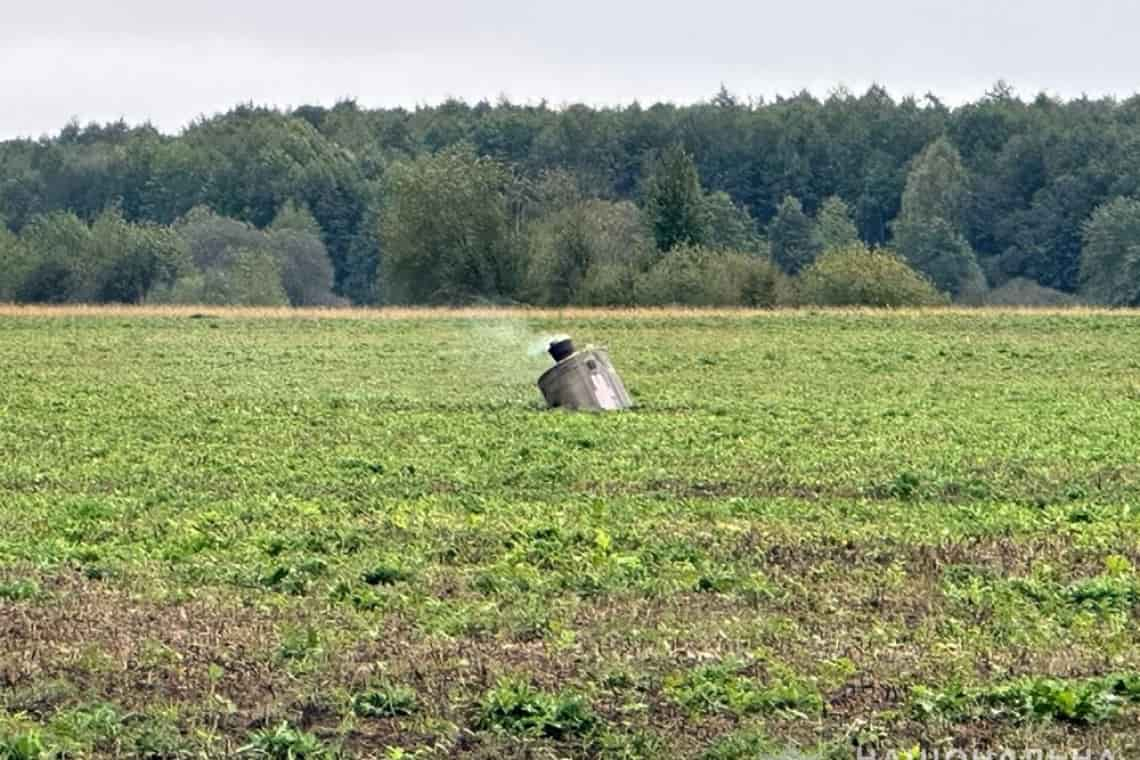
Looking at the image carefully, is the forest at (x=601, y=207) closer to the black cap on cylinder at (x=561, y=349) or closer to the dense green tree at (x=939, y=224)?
the dense green tree at (x=939, y=224)

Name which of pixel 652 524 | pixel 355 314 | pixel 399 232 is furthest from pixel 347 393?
pixel 399 232

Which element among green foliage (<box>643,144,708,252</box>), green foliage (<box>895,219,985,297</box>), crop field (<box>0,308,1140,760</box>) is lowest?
green foliage (<box>895,219,985,297</box>)

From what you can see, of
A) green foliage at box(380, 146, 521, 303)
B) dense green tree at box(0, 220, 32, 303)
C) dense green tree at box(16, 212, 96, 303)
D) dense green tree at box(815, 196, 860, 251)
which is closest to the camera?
green foliage at box(380, 146, 521, 303)

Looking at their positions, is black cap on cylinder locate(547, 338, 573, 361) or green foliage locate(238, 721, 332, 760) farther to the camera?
black cap on cylinder locate(547, 338, 573, 361)

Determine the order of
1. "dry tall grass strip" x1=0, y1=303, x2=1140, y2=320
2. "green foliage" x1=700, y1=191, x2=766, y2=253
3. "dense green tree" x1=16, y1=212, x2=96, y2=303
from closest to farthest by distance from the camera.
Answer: "dry tall grass strip" x1=0, y1=303, x2=1140, y2=320, "dense green tree" x1=16, y1=212, x2=96, y2=303, "green foliage" x1=700, y1=191, x2=766, y2=253

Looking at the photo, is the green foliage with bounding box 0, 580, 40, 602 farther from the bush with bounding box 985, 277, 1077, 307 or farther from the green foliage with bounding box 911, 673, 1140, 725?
the bush with bounding box 985, 277, 1077, 307

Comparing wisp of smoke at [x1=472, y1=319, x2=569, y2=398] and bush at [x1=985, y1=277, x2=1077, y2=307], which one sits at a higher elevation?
wisp of smoke at [x1=472, y1=319, x2=569, y2=398]

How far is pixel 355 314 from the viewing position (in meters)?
65.2

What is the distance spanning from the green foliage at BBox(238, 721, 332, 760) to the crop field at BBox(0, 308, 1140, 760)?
29 mm

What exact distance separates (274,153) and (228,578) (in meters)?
152

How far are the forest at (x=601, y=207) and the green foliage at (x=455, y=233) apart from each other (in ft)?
0.30

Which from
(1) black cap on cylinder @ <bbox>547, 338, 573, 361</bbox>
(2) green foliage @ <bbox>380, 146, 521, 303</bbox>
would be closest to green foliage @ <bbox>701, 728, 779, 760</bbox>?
(1) black cap on cylinder @ <bbox>547, 338, 573, 361</bbox>

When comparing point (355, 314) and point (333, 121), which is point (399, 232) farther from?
point (333, 121)

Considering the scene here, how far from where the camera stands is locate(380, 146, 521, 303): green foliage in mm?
95438
